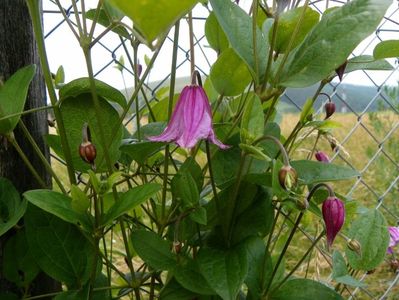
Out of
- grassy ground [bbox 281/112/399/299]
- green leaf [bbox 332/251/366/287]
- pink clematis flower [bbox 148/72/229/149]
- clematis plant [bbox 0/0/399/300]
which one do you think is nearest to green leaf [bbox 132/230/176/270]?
clematis plant [bbox 0/0/399/300]

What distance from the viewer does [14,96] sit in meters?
0.63

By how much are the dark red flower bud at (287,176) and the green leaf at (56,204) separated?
200 millimetres

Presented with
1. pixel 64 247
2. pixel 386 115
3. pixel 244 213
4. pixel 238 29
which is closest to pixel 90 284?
pixel 64 247

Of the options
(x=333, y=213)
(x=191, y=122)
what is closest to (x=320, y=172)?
(x=333, y=213)

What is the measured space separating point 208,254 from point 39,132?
283mm

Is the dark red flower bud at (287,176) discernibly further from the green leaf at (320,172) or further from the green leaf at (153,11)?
the green leaf at (153,11)

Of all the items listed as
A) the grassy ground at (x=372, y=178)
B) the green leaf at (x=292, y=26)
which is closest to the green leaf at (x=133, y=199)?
the green leaf at (x=292, y=26)

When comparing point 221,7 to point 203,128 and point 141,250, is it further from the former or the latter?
point 141,250

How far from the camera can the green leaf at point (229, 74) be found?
2.18ft

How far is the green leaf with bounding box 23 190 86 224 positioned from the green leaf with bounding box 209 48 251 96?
0.70 feet

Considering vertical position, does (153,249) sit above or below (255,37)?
below

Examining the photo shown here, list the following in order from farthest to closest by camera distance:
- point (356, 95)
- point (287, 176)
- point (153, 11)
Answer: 1. point (356, 95)
2. point (287, 176)
3. point (153, 11)

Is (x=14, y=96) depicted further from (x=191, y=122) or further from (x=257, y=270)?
(x=257, y=270)

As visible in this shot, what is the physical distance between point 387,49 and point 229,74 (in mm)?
173
